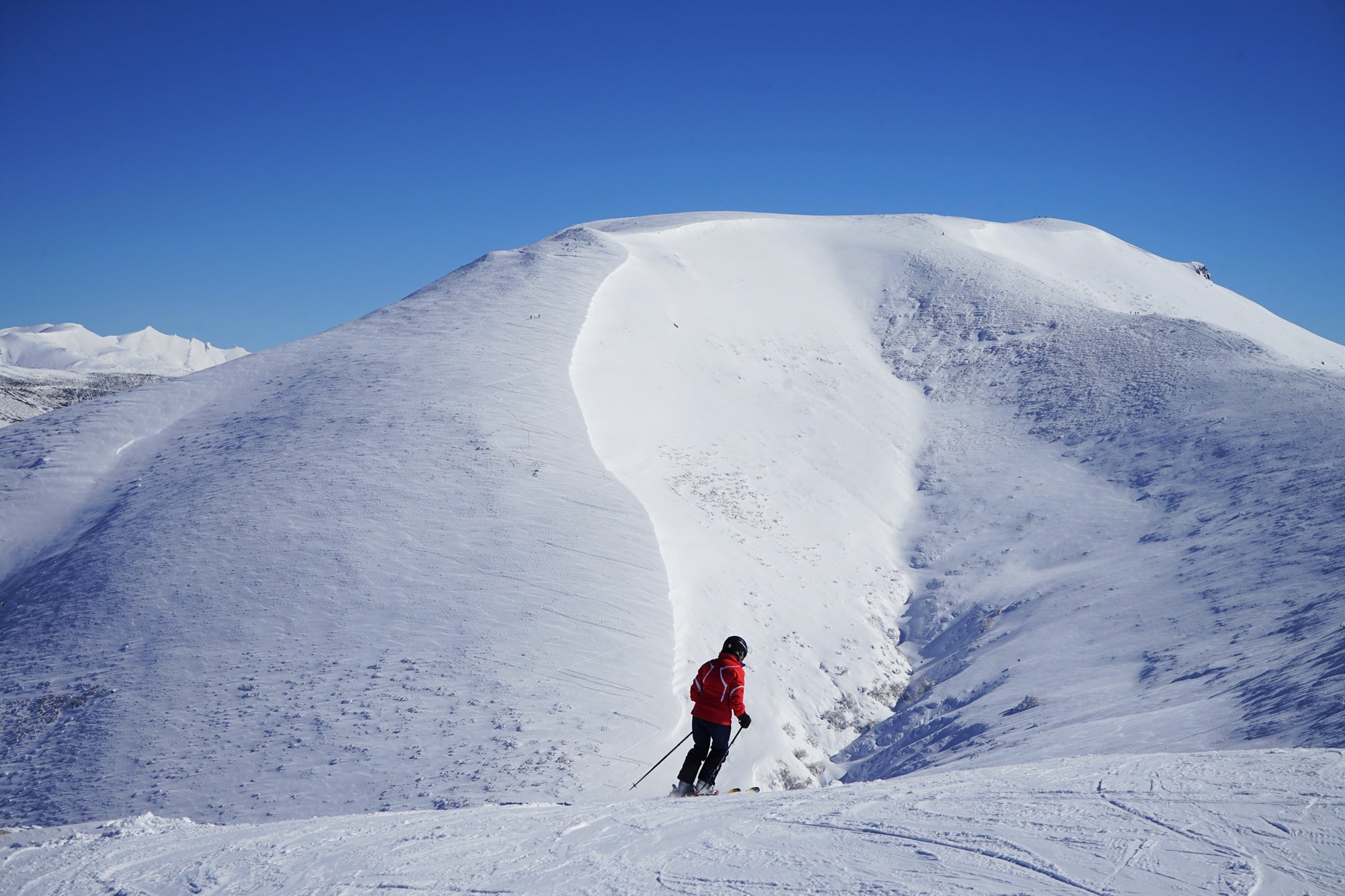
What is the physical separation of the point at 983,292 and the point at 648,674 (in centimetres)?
2854

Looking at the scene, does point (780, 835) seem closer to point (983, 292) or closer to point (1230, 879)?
point (1230, 879)

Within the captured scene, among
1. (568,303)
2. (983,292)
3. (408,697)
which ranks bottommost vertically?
(408,697)

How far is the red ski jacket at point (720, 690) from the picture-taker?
8812 millimetres

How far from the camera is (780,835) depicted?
6.01 m

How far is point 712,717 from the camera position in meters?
9.03

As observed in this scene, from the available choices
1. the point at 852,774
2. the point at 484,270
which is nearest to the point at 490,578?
the point at 852,774

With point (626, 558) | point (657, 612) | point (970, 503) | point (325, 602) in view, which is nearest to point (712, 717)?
point (657, 612)

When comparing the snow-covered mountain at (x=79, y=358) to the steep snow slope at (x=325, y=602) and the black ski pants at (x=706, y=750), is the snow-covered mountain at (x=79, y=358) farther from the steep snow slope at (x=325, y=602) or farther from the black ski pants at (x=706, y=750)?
the black ski pants at (x=706, y=750)

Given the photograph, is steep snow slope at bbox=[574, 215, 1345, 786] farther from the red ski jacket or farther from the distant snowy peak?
the distant snowy peak

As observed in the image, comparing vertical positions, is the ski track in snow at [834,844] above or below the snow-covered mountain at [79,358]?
below

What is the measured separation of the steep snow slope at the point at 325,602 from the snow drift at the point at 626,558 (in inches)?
2.6

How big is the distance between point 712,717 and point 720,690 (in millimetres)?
350

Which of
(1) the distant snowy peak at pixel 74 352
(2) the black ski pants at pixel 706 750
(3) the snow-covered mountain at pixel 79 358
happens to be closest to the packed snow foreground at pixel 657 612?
(2) the black ski pants at pixel 706 750

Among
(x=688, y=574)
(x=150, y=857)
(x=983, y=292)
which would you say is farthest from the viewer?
(x=983, y=292)
